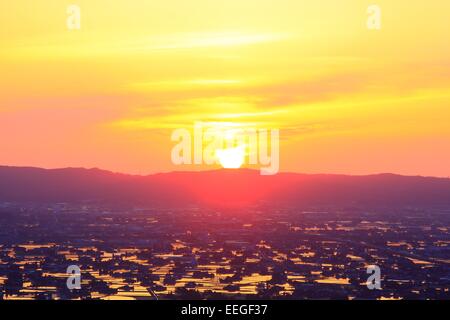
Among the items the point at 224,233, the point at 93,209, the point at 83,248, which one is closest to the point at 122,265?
the point at 83,248

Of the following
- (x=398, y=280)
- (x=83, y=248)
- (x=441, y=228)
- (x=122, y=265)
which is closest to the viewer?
(x=398, y=280)

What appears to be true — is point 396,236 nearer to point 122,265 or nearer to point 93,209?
point 122,265

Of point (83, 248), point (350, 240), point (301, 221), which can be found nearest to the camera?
point (83, 248)

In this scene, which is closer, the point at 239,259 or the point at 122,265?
the point at 122,265

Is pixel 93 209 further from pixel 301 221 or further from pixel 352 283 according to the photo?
pixel 352 283

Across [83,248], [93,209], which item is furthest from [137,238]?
[93,209]
